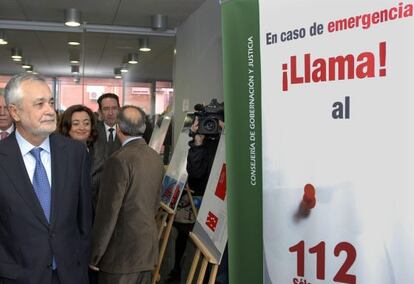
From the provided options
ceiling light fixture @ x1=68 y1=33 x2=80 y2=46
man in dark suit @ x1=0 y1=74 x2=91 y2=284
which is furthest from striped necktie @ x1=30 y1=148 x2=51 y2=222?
ceiling light fixture @ x1=68 y1=33 x2=80 y2=46

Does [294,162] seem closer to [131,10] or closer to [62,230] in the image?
[62,230]

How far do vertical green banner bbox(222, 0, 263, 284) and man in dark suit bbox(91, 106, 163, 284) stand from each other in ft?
2.94

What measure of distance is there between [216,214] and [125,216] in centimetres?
56

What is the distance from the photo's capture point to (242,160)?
1726 mm

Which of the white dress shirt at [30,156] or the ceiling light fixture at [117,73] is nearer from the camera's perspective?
the white dress shirt at [30,156]

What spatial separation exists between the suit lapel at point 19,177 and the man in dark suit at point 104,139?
133 cm

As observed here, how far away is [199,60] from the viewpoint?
539 cm

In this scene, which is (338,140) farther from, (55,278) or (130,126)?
(130,126)

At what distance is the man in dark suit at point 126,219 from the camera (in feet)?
8.32

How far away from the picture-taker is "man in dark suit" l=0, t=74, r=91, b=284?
1.75 metres

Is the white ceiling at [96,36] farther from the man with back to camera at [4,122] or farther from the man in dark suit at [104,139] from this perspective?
the man with back to camera at [4,122]

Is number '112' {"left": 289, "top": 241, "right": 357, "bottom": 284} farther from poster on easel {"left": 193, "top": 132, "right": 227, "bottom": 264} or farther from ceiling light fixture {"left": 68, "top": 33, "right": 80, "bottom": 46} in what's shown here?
ceiling light fixture {"left": 68, "top": 33, "right": 80, "bottom": 46}

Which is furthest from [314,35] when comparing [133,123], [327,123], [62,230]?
[133,123]

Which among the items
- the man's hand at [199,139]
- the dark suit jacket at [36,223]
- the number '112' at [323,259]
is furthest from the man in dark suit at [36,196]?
the man's hand at [199,139]
